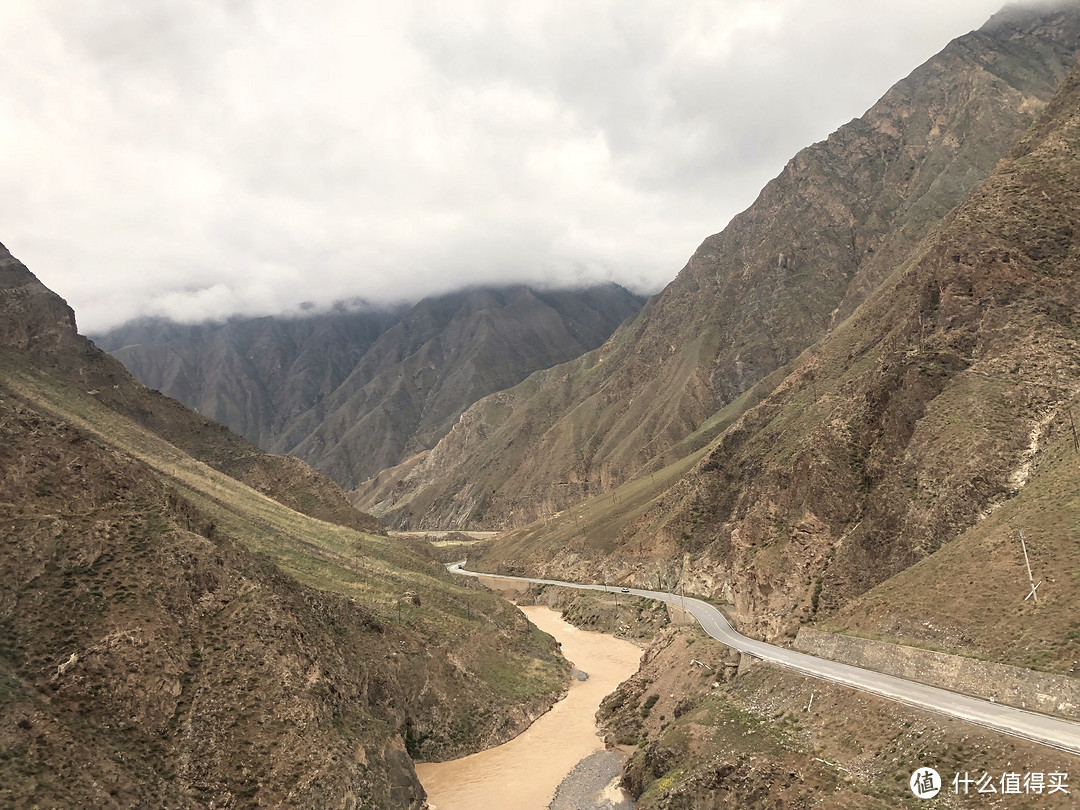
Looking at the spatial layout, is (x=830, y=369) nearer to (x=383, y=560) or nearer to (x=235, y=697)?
(x=383, y=560)

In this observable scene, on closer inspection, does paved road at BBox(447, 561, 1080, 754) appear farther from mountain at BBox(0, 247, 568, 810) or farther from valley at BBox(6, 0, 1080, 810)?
mountain at BBox(0, 247, 568, 810)

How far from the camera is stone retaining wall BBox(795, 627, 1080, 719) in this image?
28.0 m

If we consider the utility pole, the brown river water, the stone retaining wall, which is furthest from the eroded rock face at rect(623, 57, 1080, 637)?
the brown river water

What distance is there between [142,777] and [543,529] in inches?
5198

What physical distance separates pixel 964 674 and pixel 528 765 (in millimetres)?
30853

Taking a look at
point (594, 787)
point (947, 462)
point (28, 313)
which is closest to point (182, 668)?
point (594, 787)

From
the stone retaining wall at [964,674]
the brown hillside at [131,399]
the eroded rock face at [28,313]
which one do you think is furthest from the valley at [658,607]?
the brown hillside at [131,399]

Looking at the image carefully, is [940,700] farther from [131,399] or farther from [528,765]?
[131,399]

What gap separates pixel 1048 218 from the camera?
207 feet

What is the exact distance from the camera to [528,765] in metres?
48.8

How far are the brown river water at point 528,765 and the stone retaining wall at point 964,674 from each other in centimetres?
2055

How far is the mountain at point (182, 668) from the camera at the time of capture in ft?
97.4

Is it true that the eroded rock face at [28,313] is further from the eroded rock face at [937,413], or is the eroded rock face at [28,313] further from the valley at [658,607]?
the eroded rock face at [937,413]

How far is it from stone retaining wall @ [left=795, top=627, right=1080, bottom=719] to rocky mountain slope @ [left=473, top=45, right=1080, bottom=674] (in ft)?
3.41
